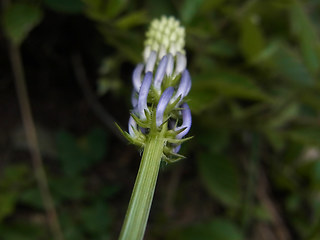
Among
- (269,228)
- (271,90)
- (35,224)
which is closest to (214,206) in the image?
(269,228)

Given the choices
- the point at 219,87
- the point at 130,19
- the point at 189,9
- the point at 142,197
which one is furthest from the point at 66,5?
the point at 142,197

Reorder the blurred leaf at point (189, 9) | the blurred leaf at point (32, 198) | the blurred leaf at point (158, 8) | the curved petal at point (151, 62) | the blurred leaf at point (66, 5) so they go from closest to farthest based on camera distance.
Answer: the curved petal at point (151, 62) < the blurred leaf at point (189, 9) < the blurred leaf at point (66, 5) < the blurred leaf at point (158, 8) < the blurred leaf at point (32, 198)

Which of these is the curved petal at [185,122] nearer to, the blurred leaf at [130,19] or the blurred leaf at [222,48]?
the blurred leaf at [130,19]

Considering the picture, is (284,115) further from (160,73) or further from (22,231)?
(22,231)

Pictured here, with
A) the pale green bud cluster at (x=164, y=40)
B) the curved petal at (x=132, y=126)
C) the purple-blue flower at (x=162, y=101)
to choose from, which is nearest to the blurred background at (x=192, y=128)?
the pale green bud cluster at (x=164, y=40)

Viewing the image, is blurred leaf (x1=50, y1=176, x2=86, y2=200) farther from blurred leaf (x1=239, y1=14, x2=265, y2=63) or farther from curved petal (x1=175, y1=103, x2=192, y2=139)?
curved petal (x1=175, y1=103, x2=192, y2=139)

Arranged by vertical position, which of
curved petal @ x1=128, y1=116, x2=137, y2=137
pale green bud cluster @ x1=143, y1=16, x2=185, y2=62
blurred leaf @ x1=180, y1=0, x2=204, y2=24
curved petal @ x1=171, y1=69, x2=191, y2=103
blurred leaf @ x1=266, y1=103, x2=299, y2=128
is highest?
blurred leaf @ x1=266, y1=103, x2=299, y2=128

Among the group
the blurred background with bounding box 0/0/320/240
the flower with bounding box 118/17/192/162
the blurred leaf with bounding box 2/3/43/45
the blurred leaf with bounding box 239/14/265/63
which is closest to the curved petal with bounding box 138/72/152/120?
the flower with bounding box 118/17/192/162
